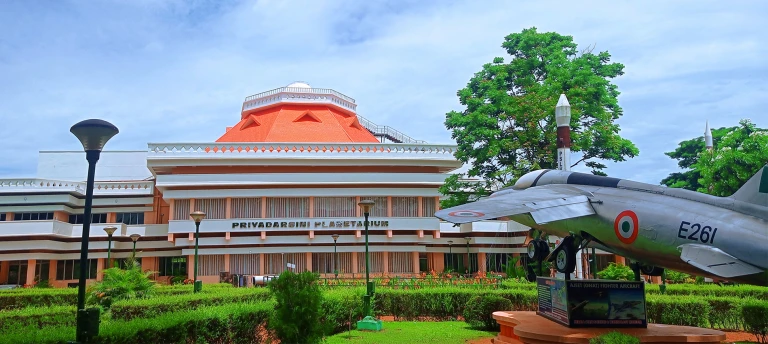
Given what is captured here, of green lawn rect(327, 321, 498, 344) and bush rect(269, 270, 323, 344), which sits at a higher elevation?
bush rect(269, 270, 323, 344)

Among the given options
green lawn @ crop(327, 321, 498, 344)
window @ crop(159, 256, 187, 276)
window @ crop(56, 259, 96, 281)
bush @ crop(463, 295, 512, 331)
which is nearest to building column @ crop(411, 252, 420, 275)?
window @ crop(159, 256, 187, 276)

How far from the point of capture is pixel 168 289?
20.2 metres

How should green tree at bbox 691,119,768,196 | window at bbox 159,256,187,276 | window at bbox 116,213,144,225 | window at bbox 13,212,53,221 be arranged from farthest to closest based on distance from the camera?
window at bbox 116,213,144,225 < window at bbox 13,212,53,221 < window at bbox 159,256,187,276 < green tree at bbox 691,119,768,196

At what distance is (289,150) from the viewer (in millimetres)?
33469

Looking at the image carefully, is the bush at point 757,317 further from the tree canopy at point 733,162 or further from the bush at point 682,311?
the tree canopy at point 733,162

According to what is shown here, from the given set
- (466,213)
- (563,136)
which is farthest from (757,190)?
(563,136)

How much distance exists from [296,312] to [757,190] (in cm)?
830

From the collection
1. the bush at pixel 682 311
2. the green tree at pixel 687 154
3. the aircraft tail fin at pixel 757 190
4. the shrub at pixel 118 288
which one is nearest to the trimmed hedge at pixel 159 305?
the shrub at pixel 118 288

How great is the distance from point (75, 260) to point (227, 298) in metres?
27.6

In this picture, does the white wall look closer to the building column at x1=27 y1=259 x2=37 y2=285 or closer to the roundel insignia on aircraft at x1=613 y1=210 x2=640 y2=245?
the building column at x1=27 y1=259 x2=37 y2=285

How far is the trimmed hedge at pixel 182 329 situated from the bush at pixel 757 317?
36.4 feet

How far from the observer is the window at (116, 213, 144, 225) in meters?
39.0

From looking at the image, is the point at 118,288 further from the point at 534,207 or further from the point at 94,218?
the point at 94,218

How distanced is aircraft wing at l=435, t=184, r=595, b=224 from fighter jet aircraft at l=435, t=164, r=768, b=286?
19 mm
